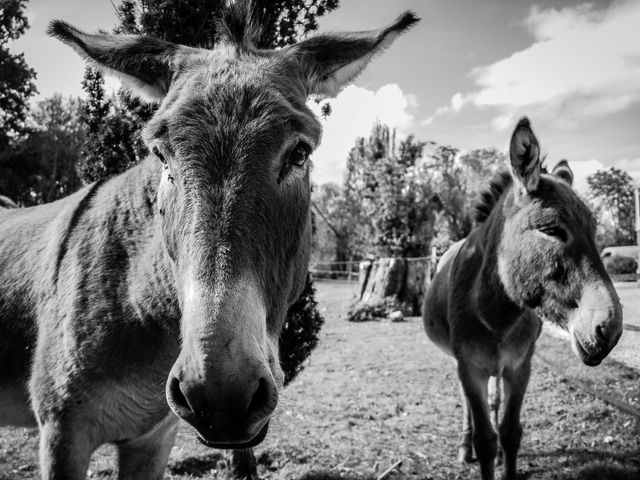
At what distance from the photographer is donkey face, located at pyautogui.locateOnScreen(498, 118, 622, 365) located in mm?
3082

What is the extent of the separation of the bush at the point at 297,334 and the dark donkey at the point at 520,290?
5.21 feet

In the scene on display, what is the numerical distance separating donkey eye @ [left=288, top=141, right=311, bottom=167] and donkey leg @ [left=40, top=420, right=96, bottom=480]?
1.70m

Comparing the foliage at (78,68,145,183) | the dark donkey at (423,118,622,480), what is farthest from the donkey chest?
the foliage at (78,68,145,183)

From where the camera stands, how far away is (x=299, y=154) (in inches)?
74.3

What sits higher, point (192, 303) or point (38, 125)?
point (38, 125)

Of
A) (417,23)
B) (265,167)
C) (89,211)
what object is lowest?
(89,211)

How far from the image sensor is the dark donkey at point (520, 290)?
10.5 ft

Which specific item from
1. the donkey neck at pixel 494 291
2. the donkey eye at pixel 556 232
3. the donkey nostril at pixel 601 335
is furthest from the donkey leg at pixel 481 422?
the donkey eye at pixel 556 232

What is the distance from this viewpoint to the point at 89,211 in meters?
2.66

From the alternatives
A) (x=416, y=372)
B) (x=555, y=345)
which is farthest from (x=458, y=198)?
(x=416, y=372)

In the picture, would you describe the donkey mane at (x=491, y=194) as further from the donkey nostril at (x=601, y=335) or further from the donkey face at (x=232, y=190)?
the donkey face at (x=232, y=190)

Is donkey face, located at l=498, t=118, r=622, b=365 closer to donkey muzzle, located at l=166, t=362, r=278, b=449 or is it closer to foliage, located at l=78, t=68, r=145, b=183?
donkey muzzle, located at l=166, t=362, r=278, b=449

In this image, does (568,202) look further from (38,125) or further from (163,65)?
(38,125)

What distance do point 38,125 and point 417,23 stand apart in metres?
38.4
